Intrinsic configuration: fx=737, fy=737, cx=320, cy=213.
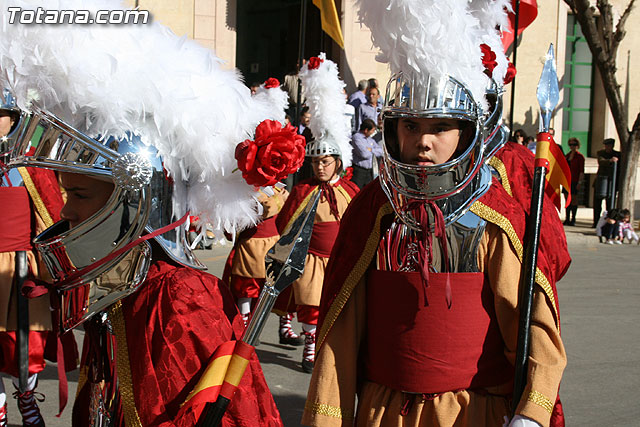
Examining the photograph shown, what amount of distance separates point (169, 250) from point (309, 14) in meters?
13.4

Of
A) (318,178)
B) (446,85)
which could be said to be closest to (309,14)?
(318,178)

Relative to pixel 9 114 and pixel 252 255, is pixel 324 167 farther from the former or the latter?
pixel 9 114

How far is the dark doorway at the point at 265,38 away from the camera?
16703 millimetres

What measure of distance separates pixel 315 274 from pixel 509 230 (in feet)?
11.9

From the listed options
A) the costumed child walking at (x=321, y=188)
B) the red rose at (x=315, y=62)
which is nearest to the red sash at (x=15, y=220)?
the costumed child walking at (x=321, y=188)

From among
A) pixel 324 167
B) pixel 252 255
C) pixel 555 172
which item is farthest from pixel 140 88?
pixel 252 255

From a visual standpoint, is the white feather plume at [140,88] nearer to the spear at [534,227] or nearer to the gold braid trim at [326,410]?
the gold braid trim at [326,410]

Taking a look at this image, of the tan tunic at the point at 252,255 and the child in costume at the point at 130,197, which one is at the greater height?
Result: the child in costume at the point at 130,197

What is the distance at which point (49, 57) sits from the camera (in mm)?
2223

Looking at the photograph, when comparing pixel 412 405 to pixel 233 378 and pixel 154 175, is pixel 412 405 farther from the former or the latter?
pixel 154 175

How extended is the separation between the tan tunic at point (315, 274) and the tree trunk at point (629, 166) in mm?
9013

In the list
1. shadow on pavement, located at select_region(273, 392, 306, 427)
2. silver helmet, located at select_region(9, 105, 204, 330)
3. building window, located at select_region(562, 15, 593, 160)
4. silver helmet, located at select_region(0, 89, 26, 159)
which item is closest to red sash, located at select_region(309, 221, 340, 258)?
shadow on pavement, located at select_region(273, 392, 306, 427)

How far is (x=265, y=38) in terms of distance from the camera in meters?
18.1

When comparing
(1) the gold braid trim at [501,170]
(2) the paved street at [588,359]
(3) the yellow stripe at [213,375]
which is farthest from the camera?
(2) the paved street at [588,359]
